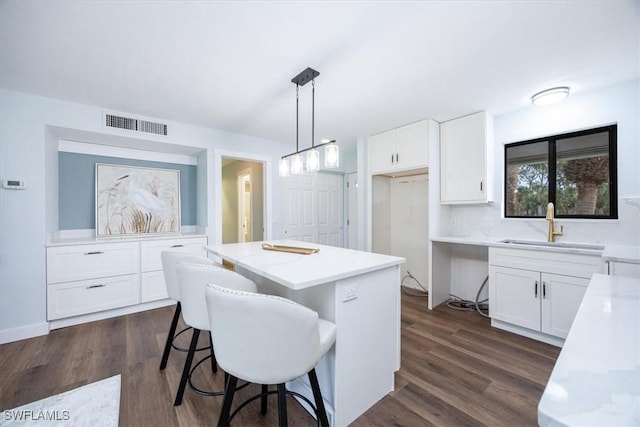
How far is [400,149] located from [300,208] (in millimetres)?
1999

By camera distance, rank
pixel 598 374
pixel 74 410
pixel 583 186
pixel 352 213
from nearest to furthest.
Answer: pixel 598 374, pixel 74 410, pixel 583 186, pixel 352 213

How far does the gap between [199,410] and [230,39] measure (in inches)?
96.5

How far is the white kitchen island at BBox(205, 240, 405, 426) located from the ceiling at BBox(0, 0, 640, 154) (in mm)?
1522

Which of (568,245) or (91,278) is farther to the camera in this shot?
(91,278)

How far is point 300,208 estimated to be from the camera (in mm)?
4727

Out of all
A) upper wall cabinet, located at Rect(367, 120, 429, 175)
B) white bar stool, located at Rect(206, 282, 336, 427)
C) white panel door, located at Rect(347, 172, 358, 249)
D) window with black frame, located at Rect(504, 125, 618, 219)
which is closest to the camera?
white bar stool, located at Rect(206, 282, 336, 427)

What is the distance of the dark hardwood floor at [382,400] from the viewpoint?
5.30 feet

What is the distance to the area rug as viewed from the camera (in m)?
1.57

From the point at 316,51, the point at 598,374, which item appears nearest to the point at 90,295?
the point at 316,51

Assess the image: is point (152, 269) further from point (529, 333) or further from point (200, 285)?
point (529, 333)

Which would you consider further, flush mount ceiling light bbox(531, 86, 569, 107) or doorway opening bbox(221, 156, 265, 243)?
doorway opening bbox(221, 156, 265, 243)

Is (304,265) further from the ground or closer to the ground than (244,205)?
closer to the ground

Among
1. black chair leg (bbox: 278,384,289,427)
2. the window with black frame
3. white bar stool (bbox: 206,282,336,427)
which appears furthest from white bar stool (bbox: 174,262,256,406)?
the window with black frame

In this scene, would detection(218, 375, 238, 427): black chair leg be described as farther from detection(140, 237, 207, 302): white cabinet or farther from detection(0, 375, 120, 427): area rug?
detection(140, 237, 207, 302): white cabinet
